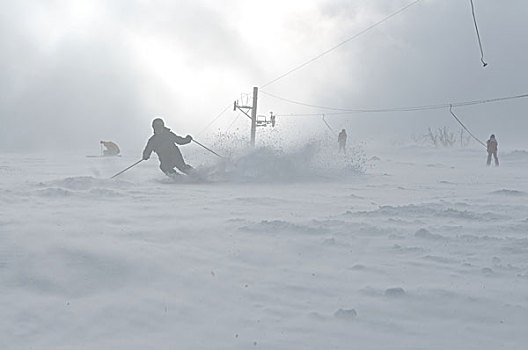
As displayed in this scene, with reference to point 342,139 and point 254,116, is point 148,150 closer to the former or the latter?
point 342,139

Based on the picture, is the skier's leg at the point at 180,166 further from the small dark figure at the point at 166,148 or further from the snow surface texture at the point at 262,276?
the snow surface texture at the point at 262,276

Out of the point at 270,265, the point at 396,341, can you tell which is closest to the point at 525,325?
the point at 396,341

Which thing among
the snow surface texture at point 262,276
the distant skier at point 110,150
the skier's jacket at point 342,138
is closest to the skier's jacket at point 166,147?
the snow surface texture at point 262,276

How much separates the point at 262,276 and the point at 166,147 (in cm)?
767

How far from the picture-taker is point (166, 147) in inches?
424

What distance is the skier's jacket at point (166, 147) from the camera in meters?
10.7

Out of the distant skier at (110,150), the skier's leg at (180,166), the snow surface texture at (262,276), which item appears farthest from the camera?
the distant skier at (110,150)

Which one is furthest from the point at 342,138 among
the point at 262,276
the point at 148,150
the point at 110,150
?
the point at 262,276

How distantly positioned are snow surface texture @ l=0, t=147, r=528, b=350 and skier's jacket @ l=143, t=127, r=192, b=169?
4.46 metres

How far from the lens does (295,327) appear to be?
8.77ft

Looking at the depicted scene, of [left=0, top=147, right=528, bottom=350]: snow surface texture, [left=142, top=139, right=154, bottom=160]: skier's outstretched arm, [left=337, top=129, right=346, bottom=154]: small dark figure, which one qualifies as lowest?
[left=0, top=147, right=528, bottom=350]: snow surface texture

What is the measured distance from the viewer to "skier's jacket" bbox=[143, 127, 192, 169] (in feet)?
35.2

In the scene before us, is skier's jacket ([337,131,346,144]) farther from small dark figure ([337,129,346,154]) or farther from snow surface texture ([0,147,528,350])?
snow surface texture ([0,147,528,350])

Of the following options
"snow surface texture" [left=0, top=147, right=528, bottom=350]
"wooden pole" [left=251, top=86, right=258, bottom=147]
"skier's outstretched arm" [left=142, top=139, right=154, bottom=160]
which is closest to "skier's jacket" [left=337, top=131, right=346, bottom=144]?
"wooden pole" [left=251, top=86, right=258, bottom=147]
